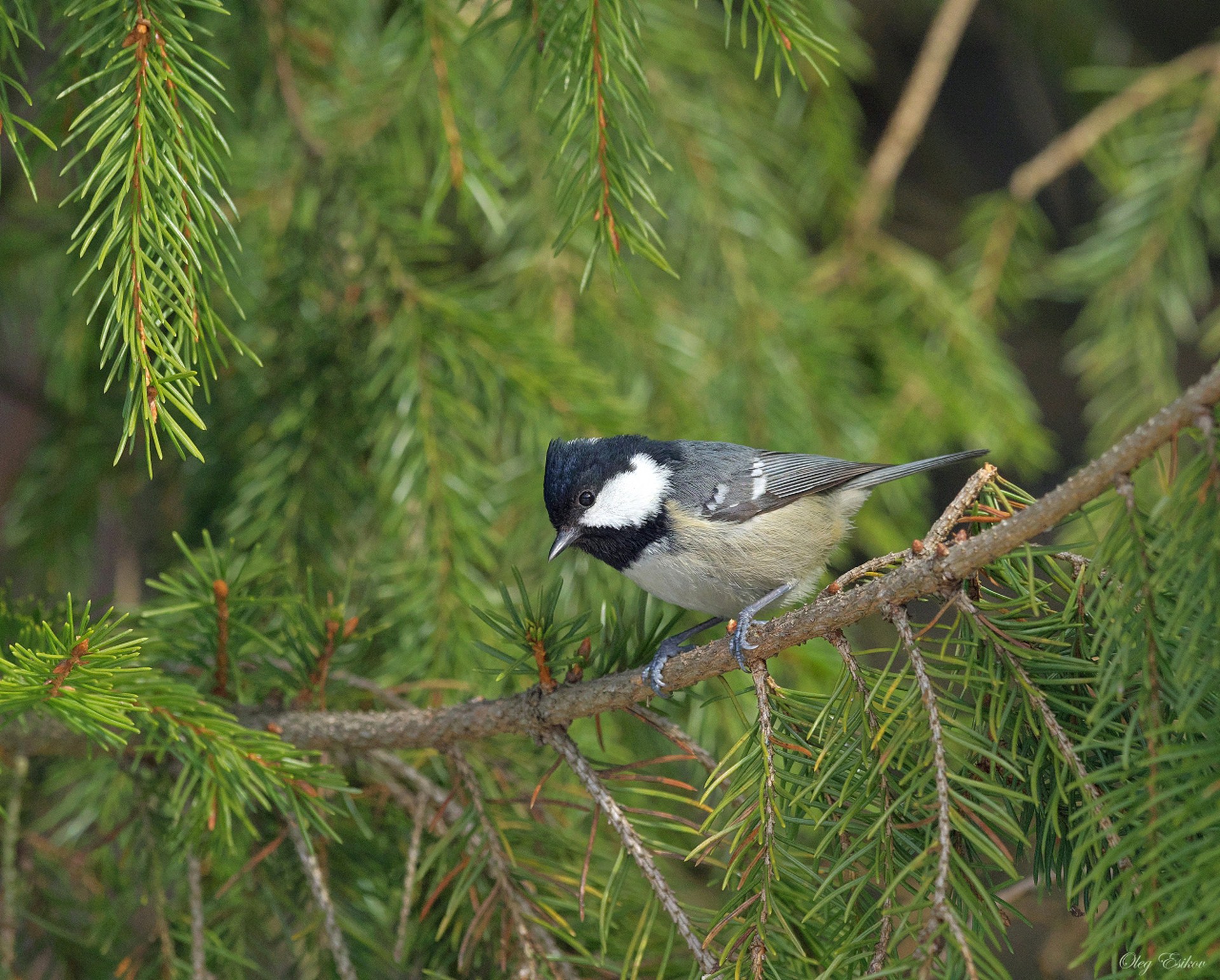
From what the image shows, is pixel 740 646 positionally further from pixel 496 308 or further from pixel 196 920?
pixel 496 308

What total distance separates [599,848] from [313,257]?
1.00 m

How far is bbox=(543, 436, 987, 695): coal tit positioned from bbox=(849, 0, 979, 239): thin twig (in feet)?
2.74

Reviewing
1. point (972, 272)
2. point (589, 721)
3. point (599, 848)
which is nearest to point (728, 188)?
point (972, 272)

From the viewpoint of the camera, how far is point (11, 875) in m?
1.17

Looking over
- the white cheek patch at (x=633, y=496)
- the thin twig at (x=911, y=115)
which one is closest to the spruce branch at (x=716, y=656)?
the white cheek patch at (x=633, y=496)

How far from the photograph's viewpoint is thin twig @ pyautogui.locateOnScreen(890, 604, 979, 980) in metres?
0.73

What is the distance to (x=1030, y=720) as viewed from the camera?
82 centimetres

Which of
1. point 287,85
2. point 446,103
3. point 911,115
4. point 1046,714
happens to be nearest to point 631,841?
point 1046,714

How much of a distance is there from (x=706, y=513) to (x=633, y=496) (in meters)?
0.12

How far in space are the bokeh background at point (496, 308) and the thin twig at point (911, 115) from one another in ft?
0.20

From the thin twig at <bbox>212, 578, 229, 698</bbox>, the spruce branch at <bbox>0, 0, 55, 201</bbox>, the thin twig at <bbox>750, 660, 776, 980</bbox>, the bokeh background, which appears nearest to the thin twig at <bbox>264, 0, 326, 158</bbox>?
the bokeh background

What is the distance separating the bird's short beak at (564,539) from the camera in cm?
149

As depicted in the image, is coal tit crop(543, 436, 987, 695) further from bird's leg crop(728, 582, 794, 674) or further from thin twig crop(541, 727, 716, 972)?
thin twig crop(541, 727, 716, 972)

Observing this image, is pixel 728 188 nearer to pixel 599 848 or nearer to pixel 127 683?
pixel 599 848
